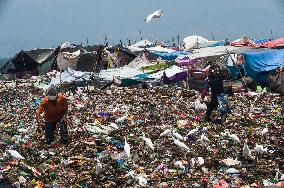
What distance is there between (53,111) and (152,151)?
2.02 metres

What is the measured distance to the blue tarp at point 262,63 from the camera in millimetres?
16984

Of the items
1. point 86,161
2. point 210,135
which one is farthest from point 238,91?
point 86,161

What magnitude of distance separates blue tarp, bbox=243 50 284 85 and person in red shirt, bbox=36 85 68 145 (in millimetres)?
10623

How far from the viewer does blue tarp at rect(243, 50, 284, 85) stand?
669 inches

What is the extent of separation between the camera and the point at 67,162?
7441 millimetres

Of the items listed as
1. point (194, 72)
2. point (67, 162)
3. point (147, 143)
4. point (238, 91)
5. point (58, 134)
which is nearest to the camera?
point (67, 162)

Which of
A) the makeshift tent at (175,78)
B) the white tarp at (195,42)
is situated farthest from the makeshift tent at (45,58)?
the makeshift tent at (175,78)

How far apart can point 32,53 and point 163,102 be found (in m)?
18.0

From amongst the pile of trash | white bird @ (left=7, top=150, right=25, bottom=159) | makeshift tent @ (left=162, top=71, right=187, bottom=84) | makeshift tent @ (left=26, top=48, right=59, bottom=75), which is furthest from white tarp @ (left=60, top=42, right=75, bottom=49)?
white bird @ (left=7, top=150, right=25, bottom=159)

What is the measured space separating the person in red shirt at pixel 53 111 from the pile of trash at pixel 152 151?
12.0 inches

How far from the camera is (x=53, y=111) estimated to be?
8.34m

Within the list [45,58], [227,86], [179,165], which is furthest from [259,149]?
[45,58]

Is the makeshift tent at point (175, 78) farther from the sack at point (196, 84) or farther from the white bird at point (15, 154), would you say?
the white bird at point (15, 154)

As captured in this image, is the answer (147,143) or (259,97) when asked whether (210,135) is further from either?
(259,97)
